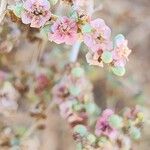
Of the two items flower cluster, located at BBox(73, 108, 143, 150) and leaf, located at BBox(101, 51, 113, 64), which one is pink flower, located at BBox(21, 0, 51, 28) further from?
flower cluster, located at BBox(73, 108, 143, 150)

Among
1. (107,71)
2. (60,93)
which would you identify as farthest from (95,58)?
(107,71)

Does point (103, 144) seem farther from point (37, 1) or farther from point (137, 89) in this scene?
point (137, 89)

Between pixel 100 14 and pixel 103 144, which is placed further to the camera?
pixel 100 14

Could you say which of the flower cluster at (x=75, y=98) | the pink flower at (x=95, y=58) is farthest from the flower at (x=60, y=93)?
the pink flower at (x=95, y=58)

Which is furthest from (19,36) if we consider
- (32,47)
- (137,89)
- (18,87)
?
(137,89)

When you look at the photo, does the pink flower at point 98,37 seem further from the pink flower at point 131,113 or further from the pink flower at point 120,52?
the pink flower at point 131,113

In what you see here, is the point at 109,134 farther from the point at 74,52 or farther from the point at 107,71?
the point at 107,71
